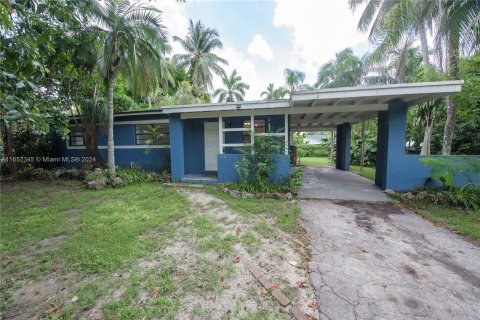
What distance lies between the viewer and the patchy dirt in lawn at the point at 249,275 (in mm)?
1940

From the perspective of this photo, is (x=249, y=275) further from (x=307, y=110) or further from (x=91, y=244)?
(x=307, y=110)

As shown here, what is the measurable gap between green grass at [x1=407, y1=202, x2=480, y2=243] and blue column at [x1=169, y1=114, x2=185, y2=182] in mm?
6797

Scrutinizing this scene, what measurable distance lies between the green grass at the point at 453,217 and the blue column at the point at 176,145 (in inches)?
268

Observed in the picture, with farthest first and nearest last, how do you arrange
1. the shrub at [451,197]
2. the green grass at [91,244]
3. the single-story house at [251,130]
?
the single-story house at [251,130] < the shrub at [451,197] < the green grass at [91,244]

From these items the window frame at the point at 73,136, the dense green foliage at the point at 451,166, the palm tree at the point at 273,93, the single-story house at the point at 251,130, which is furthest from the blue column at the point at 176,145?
the palm tree at the point at 273,93

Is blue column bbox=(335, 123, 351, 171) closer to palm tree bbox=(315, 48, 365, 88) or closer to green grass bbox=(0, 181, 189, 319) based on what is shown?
palm tree bbox=(315, 48, 365, 88)

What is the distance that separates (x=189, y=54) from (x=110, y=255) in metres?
19.1

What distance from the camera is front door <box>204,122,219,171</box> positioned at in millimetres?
8266

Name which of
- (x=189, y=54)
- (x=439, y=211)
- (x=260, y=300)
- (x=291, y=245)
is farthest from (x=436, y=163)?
(x=189, y=54)

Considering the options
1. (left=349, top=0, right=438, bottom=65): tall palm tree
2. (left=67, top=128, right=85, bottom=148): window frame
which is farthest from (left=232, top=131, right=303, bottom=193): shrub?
(left=67, top=128, right=85, bottom=148): window frame

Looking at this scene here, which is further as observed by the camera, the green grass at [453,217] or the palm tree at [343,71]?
the palm tree at [343,71]
